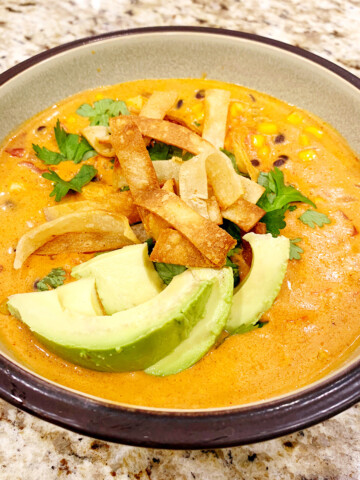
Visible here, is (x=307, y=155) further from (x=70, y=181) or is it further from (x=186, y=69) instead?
(x=70, y=181)

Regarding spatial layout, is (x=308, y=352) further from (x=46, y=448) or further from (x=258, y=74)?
(x=258, y=74)

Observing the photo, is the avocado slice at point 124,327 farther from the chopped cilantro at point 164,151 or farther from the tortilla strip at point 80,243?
the chopped cilantro at point 164,151

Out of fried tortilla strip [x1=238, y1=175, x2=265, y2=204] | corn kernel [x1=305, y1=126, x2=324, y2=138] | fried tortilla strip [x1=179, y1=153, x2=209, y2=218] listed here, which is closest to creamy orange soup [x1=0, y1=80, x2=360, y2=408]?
corn kernel [x1=305, y1=126, x2=324, y2=138]

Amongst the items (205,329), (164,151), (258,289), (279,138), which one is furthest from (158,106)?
(205,329)

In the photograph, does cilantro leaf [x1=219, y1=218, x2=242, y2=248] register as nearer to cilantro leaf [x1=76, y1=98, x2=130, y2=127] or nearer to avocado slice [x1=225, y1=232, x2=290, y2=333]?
avocado slice [x1=225, y1=232, x2=290, y2=333]

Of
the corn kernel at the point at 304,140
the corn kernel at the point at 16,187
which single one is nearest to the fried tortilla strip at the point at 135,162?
the corn kernel at the point at 16,187

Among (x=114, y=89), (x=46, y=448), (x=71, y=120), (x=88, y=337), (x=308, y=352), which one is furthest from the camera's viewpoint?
(x=114, y=89)

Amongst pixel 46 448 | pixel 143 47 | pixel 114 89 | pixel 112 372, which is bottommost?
pixel 46 448

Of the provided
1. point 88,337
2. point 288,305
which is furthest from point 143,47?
point 88,337
